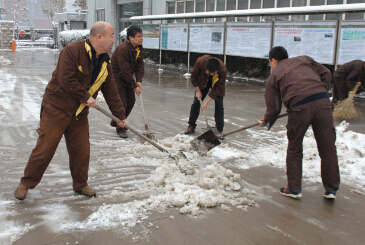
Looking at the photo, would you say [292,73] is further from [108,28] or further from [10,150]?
[10,150]

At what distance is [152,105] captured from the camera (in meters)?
8.26

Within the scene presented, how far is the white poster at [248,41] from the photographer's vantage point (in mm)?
11430

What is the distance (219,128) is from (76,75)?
3.18 metres

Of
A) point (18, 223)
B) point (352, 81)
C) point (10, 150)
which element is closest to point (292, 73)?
point (18, 223)

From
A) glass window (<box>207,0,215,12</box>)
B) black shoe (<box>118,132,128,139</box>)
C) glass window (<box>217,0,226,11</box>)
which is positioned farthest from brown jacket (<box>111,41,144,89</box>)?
glass window (<box>207,0,215,12</box>)

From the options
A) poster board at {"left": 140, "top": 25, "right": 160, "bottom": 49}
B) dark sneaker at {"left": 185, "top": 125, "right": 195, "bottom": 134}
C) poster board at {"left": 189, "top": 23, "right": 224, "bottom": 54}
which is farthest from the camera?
poster board at {"left": 140, "top": 25, "right": 160, "bottom": 49}

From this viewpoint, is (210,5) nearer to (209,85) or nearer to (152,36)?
(152,36)

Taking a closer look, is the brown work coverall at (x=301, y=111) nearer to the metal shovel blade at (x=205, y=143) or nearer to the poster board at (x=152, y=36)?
the metal shovel blade at (x=205, y=143)

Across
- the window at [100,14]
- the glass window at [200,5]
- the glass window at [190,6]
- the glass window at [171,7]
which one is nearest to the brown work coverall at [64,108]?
the glass window at [200,5]

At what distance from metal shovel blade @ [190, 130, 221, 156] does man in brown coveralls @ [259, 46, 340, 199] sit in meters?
1.26

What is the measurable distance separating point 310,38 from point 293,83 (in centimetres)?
739

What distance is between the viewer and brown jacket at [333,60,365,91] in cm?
724

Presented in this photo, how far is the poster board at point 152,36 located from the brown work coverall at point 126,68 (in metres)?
11.3

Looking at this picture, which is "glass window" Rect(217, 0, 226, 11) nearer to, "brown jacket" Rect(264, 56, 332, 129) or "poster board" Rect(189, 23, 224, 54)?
"poster board" Rect(189, 23, 224, 54)
